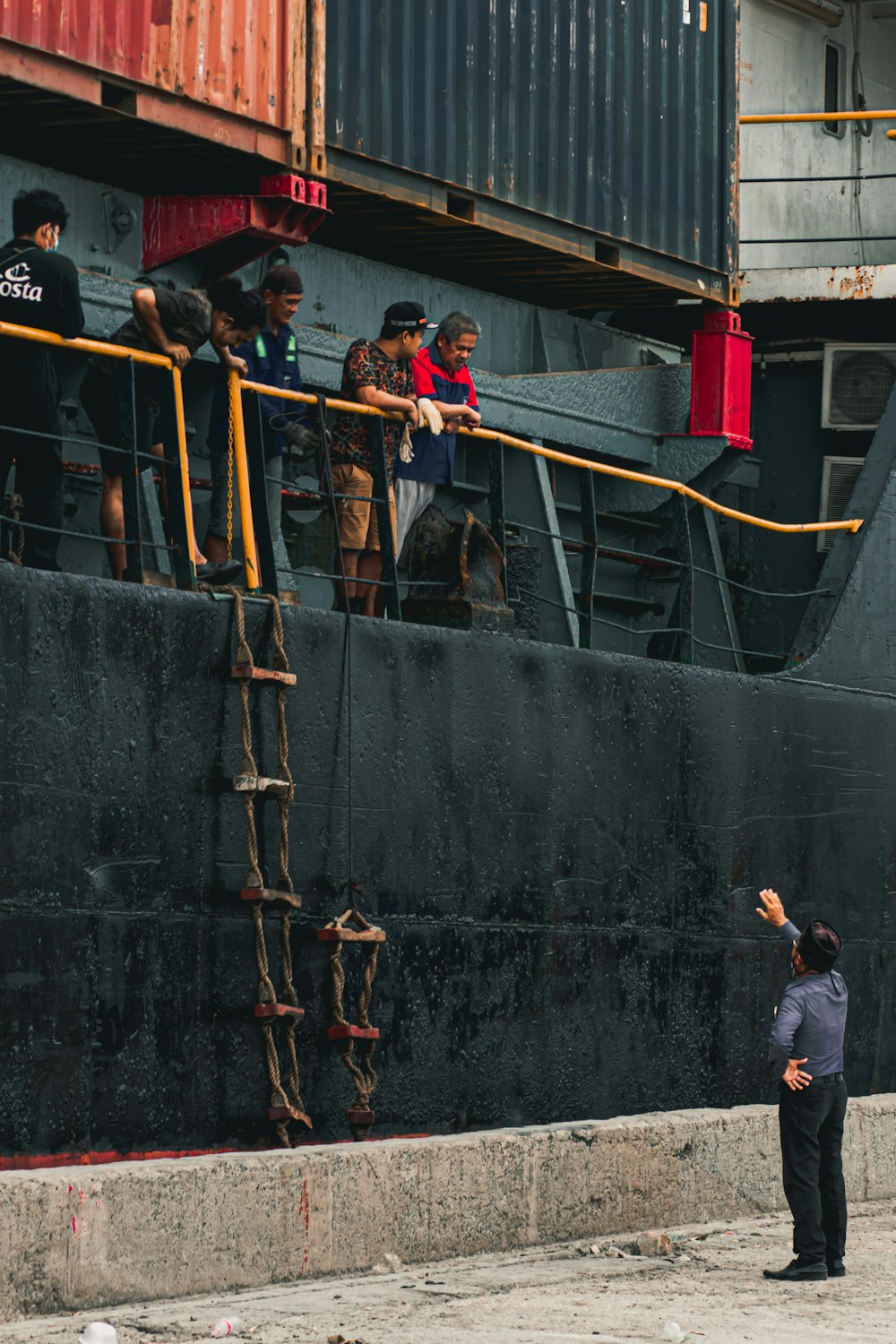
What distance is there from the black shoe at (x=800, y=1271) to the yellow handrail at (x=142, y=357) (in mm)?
3244

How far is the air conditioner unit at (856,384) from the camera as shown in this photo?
13.0 m

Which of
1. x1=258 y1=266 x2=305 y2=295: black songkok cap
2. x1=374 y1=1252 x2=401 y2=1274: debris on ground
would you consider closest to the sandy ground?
x1=374 y1=1252 x2=401 y2=1274: debris on ground

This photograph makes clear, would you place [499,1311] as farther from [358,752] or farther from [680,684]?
[680,684]

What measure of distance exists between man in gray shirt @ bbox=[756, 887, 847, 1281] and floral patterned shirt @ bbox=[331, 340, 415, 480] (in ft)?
8.89

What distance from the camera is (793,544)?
12.9 m

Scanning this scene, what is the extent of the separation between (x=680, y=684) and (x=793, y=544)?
3251mm

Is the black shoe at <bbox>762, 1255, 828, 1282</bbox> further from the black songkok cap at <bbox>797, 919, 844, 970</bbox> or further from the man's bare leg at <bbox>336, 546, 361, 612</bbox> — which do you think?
the man's bare leg at <bbox>336, 546, 361, 612</bbox>

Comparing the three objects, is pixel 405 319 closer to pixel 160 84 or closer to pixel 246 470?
pixel 246 470

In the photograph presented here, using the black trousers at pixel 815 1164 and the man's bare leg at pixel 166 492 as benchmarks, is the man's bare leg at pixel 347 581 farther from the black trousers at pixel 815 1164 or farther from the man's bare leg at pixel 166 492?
the black trousers at pixel 815 1164

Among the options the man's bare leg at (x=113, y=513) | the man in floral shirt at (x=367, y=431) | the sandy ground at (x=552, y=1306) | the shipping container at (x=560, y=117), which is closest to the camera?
the sandy ground at (x=552, y=1306)

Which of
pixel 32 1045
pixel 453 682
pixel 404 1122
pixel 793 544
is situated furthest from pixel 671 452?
pixel 32 1045

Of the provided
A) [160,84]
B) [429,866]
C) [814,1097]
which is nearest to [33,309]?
[160,84]

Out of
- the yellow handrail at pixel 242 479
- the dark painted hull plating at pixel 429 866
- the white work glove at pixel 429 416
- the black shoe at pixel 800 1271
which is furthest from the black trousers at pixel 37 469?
the black shoe at pixel 800 1271

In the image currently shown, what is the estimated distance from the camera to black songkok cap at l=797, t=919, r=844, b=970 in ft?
25.5
